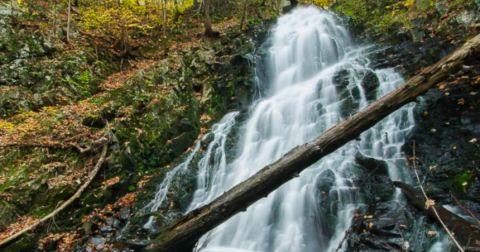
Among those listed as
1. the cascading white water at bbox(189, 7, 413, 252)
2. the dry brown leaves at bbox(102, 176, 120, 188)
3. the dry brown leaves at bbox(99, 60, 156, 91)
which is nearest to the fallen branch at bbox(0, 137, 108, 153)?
the dry brown leaves at bbox(102, 176, 120, 188)

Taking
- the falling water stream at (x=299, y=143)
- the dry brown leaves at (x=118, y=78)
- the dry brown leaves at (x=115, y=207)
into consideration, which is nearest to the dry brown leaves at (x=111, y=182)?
the dry brown leaves at (x=115, y=207)

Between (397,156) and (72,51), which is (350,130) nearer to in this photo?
(397,156)

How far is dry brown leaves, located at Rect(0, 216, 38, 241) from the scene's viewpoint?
5.13 metres

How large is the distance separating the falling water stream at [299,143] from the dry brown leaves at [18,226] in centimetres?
224

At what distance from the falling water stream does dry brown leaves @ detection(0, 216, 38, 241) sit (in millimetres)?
2244

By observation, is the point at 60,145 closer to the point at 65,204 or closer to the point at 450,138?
the point at 65,204

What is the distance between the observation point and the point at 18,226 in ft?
17.5

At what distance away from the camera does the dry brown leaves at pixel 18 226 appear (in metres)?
5.13

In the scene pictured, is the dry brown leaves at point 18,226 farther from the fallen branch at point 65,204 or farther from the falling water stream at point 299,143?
the falling water stream at point 299,143

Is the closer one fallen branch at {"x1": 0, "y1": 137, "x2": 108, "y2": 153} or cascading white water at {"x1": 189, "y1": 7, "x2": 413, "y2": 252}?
cascading white water at {"x1": 189, "y1": 7, "x2": 413, "y2": 252}

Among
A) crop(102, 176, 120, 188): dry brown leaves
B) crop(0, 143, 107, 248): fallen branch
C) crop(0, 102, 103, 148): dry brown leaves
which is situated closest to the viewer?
crop(0, 143, 107, 248): fallen branch

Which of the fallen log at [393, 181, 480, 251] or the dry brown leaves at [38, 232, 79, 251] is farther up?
the dry brown leaves at [38, 232, 79, 251]

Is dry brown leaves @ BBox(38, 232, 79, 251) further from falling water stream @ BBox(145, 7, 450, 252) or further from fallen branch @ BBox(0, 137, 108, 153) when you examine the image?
fallen branch @ BBox(0, 137, 108, 153)

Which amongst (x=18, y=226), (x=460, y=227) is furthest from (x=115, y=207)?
(x=460, y=227)
